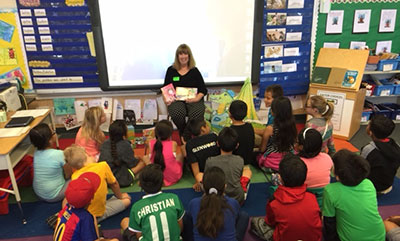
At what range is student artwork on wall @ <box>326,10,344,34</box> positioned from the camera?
4199 millimetres

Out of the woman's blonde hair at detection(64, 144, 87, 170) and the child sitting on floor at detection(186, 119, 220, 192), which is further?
the child sitting on floor at detection(186, 119, 220, 192)

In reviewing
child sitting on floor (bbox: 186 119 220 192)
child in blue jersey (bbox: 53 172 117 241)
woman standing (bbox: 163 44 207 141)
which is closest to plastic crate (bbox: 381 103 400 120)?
woman standing (bbox: 163 44 207 141)

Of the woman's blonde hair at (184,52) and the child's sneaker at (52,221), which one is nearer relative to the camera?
the child's sneaker at (52,221)

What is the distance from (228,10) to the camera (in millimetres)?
4008

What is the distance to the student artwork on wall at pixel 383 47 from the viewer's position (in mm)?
4402

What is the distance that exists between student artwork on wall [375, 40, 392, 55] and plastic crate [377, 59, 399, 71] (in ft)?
0.81

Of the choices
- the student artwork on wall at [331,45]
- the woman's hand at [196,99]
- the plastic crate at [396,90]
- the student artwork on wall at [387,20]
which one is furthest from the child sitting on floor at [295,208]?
the student artwork on wall at [387,20]

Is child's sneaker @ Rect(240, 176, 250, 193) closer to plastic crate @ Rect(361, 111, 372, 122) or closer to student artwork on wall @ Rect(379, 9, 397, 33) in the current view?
plastic crate @ Rect(361, 111, 372, 122)

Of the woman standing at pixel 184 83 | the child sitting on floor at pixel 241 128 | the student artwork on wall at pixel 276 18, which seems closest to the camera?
the child sitting on floor at pixel 241 128

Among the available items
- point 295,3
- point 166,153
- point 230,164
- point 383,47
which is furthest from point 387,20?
point 166,153

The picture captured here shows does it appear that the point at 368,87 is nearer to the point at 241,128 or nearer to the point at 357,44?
the point at 357,44

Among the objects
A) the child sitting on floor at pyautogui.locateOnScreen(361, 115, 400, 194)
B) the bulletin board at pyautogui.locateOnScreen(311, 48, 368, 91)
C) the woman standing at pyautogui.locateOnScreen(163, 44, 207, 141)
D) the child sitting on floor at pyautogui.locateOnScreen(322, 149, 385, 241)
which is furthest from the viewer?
the bulletin board at pyautogui.locateOnScreen(311, 48, 368, 91)

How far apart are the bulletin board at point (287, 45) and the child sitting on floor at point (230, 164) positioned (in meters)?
2.03

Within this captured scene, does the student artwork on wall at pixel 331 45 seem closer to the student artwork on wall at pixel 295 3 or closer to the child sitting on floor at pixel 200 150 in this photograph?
the student artwork on wall at pixel 295 3
